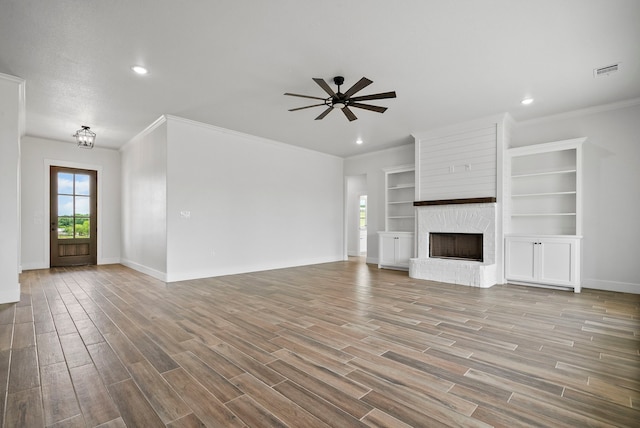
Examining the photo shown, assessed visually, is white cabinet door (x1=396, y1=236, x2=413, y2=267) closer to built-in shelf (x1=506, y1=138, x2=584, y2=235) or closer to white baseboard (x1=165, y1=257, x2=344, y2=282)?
built-in shelf (x1=506, y1=138, x2=584, y2=235)

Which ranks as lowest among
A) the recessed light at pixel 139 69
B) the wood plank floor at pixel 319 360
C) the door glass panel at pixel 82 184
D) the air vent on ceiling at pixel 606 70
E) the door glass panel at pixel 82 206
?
the wood plank floor at pixel 319 360

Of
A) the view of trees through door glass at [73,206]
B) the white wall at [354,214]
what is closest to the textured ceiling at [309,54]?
the view of trees through door glass at [73,206]

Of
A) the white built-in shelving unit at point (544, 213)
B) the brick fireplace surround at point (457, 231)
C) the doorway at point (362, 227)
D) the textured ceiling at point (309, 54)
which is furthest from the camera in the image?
the doorway at point (362, 227)

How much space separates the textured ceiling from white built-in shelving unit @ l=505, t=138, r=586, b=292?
767mm

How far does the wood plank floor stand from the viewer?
66.7 inches

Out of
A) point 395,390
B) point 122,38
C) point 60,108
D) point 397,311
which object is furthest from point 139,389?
point 60,108

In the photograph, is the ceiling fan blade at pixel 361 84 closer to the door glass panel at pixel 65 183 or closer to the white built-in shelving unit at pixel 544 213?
the white built-in shelving unit at pixel 544 213

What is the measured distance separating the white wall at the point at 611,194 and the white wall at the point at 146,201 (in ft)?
23.1

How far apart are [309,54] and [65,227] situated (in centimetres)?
730

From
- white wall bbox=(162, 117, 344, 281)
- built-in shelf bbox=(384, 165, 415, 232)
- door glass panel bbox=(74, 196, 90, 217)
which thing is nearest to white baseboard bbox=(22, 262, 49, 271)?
door glass panel bbox=(74, 196, 90, 217)

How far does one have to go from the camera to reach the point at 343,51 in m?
3.27

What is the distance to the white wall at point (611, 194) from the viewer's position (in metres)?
4.61

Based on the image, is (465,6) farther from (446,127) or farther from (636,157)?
(636,157)

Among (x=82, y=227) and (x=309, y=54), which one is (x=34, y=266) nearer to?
(x=82, y=227)
